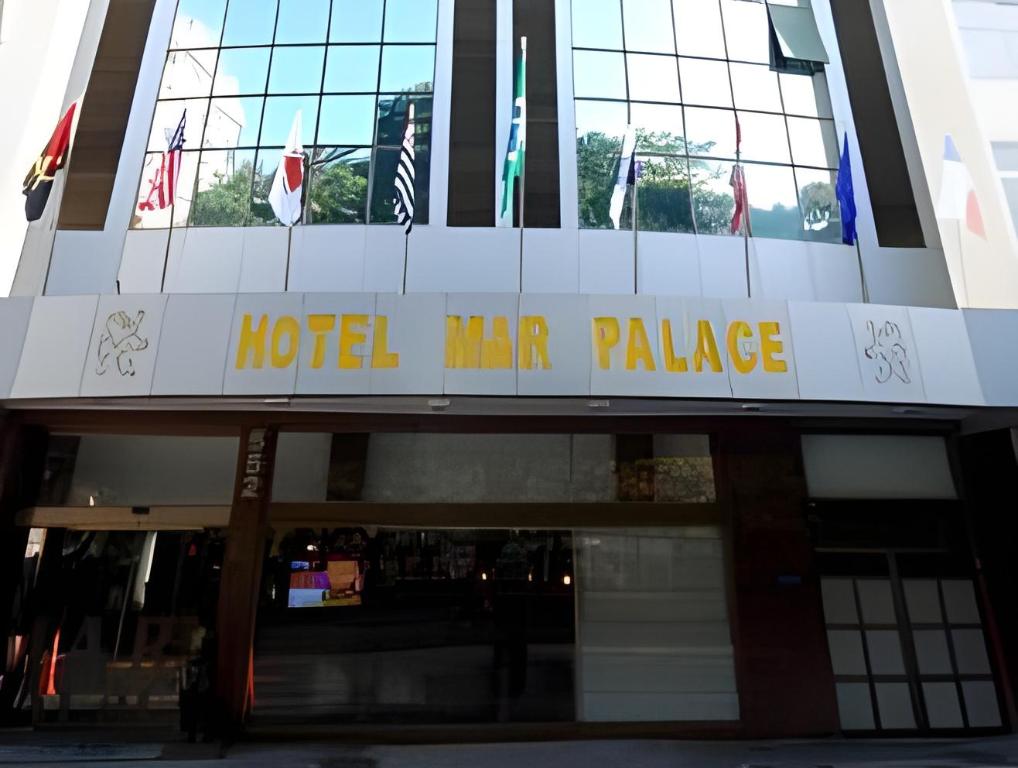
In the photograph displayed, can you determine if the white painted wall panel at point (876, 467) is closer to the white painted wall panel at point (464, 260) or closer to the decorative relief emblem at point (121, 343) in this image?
the white painted wall panel at point (464, 260)

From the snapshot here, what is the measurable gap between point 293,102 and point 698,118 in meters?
6.98

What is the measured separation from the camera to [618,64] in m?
11.5

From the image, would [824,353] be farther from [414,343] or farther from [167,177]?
[167,177]

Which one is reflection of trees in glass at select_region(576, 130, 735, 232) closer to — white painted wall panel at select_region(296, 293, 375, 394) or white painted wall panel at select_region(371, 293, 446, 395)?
white painted wall panel at select_region(371, 293, 446, 395)

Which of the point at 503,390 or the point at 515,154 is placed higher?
the point at 515,154

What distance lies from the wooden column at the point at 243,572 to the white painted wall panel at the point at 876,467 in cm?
776

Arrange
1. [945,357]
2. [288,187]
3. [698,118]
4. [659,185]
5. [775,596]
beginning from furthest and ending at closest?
1. [698,118]
2. [659,185]
3. [288,187]
4. [775,596]
5. [945,357]

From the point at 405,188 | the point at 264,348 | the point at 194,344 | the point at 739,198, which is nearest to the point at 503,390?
the point at 264,348

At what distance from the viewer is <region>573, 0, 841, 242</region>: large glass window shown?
10.9m

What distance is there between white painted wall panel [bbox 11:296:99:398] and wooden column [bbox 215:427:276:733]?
7.48 ft

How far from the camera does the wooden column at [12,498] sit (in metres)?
8.93

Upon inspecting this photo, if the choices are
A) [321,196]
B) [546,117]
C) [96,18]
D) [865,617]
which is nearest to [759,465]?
[865,617]

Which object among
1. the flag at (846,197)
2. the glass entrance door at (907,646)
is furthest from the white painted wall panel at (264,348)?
the flag at (846,197)

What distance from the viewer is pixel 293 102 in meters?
11.3
